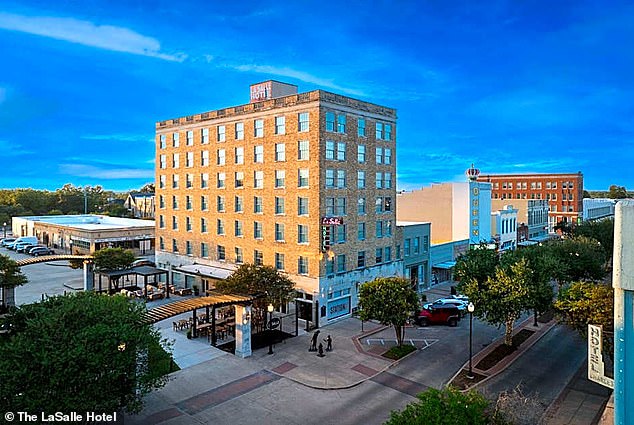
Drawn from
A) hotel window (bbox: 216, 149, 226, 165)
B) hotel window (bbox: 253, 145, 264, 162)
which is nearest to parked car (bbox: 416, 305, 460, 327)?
hotel window (bbox: 253, 145, 264, 162)

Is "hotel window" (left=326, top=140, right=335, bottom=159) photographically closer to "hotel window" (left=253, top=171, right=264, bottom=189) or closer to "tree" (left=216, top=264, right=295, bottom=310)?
"hotel window" (left=253, top=171, right=264, bottom=189)

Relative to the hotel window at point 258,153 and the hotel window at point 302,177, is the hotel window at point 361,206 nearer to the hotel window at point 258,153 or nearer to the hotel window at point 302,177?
the hotel window at point 302,177

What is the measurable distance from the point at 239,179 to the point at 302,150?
866cm

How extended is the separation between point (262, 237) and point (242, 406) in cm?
2104

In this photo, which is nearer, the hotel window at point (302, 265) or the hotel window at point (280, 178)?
the hotel window at point (302, 265)

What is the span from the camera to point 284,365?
27.3 metres

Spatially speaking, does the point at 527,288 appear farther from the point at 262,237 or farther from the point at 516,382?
the point at 262,237

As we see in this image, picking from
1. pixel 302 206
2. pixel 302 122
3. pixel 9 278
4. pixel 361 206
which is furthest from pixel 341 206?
pixel 9 278

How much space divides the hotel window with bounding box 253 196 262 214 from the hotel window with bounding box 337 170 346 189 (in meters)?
7.77

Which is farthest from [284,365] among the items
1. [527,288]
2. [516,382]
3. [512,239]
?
[512,239]

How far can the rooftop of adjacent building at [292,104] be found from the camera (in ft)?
122

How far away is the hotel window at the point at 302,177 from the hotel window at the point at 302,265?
6.03 metres

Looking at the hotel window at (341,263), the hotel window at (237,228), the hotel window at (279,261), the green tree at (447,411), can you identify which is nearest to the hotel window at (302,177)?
the hotel window at (279,261)

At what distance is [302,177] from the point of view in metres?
37.9
